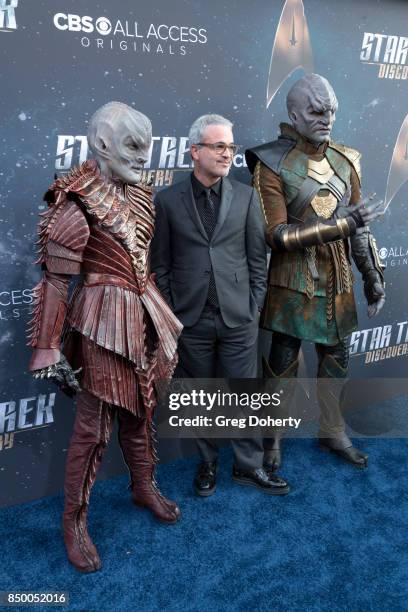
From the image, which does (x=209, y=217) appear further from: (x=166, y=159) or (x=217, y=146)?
(x=166, y=159)

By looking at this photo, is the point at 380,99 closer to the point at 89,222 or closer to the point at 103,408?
the point at 89,222

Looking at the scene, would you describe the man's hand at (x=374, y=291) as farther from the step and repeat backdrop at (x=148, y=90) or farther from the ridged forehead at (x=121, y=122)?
the ridged forehead at (x=121, y=122)

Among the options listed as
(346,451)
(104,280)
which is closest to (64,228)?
(104,280)

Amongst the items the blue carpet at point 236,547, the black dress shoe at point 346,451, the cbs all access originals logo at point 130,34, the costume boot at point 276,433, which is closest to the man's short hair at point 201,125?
the cbs all access originals logo at point 130,34

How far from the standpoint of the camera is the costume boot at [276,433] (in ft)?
10.5

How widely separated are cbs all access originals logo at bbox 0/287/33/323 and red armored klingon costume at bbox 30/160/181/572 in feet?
1.41

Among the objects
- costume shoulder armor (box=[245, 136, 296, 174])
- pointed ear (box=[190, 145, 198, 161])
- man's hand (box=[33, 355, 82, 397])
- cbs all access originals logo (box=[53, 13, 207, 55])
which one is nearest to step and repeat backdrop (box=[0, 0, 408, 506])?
cbs all access originals logo (box=[53, 13, 207, 55])

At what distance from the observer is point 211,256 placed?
8.69 feet

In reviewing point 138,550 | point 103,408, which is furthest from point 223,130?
point 138,550

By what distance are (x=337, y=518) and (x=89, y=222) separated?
6.24 ft

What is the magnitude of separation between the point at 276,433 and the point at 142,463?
2.90 feet

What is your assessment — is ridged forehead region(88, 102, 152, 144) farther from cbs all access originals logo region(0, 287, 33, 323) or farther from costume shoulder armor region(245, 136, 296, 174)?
cbs all access originals logo region(0, 287, 33, 323)

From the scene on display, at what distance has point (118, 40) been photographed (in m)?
2.67

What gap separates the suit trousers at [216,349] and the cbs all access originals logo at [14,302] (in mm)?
748
